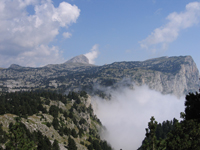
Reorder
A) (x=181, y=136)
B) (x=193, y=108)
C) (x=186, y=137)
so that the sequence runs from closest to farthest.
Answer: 1. (x=186, y=137)
2. (x=181, y=136)
3. (x=193, y=108)

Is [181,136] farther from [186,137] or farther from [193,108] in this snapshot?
[193,108]

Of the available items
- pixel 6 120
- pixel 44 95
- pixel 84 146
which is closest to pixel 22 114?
pixel 6 120

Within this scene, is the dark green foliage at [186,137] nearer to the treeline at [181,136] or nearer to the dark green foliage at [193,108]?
the treeline at [181,136]

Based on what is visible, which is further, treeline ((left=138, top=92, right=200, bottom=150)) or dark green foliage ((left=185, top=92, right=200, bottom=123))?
dark green foliage ((left=185, top=92, right=200, bottom=123))

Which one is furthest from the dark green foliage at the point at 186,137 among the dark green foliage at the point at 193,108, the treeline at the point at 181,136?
the dark green foliage at the point at 193,108

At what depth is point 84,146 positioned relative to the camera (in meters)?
127

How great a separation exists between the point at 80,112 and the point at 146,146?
516 feet

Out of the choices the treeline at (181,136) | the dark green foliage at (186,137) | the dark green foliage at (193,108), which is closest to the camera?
the dark green foliage at (186,137)

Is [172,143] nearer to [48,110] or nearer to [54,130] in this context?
[54,130]

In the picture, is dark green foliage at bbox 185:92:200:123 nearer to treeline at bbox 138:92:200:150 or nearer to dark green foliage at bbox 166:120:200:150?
treeline at bbox 138:92:200:150

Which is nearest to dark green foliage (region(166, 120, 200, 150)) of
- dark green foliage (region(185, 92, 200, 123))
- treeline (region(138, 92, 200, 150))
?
treeline (region(138, 92, 200, 150))

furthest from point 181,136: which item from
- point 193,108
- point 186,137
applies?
point 193,108

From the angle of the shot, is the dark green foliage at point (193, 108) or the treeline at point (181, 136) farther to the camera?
the dark green foliage at point (193, 108)

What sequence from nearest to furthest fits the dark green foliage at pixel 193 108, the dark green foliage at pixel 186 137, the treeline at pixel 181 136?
the dark green foliage at pixel 186 137
the treeline at pixel 181 136
the dark green foliage at pixel 193 108
